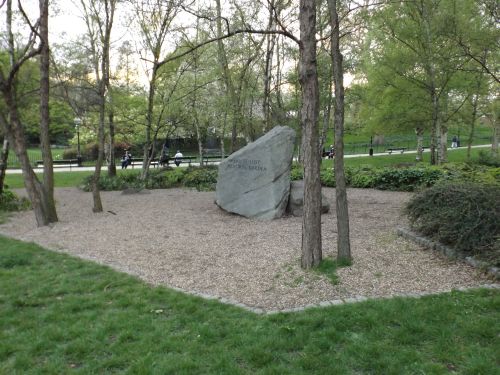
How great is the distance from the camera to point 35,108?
18219 mm

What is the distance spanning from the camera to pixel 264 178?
31.1ft

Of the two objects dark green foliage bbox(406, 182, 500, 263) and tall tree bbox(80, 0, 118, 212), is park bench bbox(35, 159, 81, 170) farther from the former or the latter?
dark green foliage bbox(406, 182, 500, 263)

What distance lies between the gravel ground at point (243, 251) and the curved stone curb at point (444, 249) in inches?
4.2

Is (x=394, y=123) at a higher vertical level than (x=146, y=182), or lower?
higher

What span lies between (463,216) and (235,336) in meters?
3.75

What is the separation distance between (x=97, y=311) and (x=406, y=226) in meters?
5.54

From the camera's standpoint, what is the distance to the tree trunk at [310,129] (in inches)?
188

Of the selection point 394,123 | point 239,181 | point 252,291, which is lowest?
point 252,291

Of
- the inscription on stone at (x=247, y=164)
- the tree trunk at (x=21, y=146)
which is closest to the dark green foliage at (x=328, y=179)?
the inscription on stone at (x=247, y=164)

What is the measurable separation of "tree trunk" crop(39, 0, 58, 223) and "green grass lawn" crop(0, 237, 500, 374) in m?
4.62

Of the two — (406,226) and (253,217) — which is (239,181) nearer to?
(253,217)

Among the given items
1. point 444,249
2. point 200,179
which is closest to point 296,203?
point 444,249

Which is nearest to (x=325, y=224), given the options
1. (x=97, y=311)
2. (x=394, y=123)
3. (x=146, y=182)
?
(x=97, y=311)

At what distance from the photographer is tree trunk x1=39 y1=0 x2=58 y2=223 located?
8586mm
